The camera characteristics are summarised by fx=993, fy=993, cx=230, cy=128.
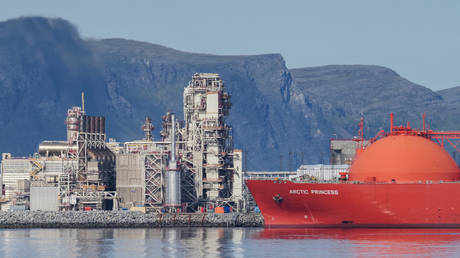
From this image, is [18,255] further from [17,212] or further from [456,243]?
[17,212]

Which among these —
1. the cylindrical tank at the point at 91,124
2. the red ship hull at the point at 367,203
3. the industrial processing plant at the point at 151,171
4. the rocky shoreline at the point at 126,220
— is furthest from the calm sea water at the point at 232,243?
the cylindrical tank at the point at 91,124

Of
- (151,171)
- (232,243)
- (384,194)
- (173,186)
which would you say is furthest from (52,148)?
(232,243)

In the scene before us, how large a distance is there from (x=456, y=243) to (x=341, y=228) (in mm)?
18382

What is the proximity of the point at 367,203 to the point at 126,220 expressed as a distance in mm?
26602

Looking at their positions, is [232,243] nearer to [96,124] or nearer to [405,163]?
[405,163]

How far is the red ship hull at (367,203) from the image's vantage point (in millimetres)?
91812

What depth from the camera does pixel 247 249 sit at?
71.4 m

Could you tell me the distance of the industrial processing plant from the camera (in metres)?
111

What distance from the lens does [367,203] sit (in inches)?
3629

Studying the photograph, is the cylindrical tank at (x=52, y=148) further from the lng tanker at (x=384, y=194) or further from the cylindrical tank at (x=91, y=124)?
the lng tanker at (x=384, y=194)

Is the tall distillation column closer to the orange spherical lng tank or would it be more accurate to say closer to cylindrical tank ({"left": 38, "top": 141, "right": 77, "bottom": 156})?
the orange spherical lng tank

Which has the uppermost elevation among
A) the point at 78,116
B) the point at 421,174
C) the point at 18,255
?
the point at 78,116

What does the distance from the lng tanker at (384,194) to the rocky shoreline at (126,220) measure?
9180 millimetres

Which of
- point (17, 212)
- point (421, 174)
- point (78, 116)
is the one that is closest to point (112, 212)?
point (17, 212)
